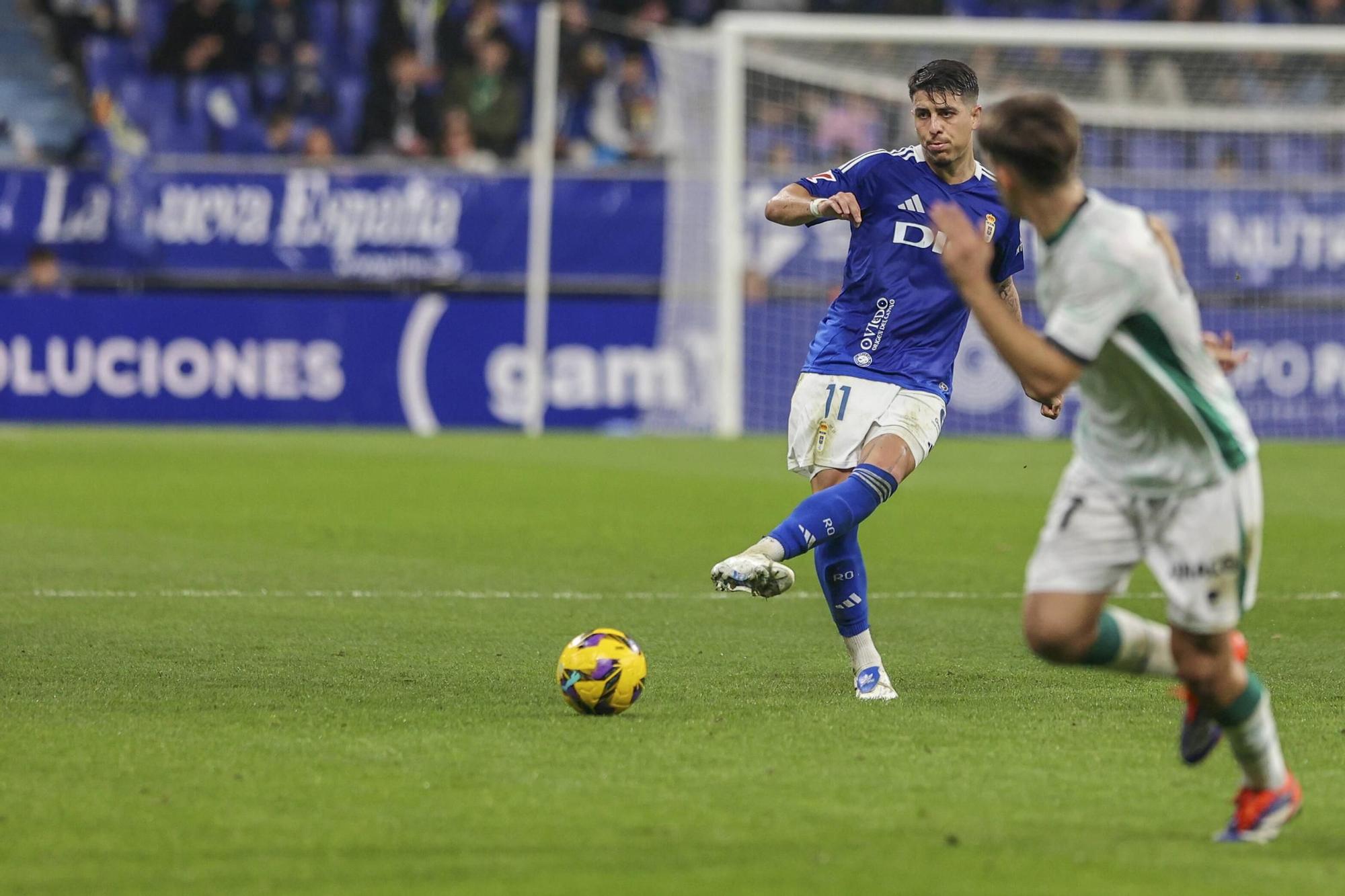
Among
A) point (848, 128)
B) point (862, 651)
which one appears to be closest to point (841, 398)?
point (862, 651)

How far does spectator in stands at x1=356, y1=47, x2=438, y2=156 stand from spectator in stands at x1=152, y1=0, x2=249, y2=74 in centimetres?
191

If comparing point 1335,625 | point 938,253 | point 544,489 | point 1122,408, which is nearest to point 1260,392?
point 544,489

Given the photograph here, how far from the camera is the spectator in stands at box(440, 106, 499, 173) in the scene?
2361 cm

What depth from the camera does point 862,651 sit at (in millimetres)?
7062

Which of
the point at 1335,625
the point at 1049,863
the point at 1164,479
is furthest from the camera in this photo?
the point at 1335,625

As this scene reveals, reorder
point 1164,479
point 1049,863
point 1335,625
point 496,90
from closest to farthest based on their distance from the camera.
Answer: point 1049,863 < point 1164,479 < point 1335,625 < point 496,90

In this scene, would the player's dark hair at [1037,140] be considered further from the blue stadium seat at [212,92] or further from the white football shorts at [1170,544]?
the blue stadium seat at [212,92]

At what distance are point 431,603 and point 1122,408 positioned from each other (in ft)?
16.9

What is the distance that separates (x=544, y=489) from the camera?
1548 cm

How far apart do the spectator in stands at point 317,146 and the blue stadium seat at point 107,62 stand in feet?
10.5

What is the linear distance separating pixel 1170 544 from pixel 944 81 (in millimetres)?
2606

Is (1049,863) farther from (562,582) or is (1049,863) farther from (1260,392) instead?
(1260,392)

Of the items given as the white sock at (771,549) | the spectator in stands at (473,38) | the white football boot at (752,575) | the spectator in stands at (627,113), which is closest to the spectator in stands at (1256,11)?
the spectator in stands at (627,113)

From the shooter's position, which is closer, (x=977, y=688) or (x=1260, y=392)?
(x=977, y=688)
